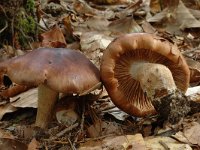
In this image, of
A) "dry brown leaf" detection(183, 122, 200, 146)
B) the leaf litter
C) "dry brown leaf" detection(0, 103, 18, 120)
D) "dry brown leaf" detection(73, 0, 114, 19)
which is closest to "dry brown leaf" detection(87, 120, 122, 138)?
the leaf litter

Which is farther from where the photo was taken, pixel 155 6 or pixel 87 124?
pixel 155 6

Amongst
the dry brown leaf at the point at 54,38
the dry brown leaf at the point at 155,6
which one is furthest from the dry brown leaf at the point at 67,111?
the dry brown leaf at the point at 155,6

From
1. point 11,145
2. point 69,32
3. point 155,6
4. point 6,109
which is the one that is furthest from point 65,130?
point 155,6

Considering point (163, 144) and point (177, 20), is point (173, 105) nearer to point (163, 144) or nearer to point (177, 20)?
point (163, 144)

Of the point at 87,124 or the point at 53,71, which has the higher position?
the point at 53,71

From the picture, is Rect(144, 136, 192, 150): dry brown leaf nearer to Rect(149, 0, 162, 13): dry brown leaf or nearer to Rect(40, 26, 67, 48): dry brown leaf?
Rect(40, 26, 67, 48): dry brown leaf

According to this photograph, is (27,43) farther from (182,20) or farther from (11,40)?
(182,20)
